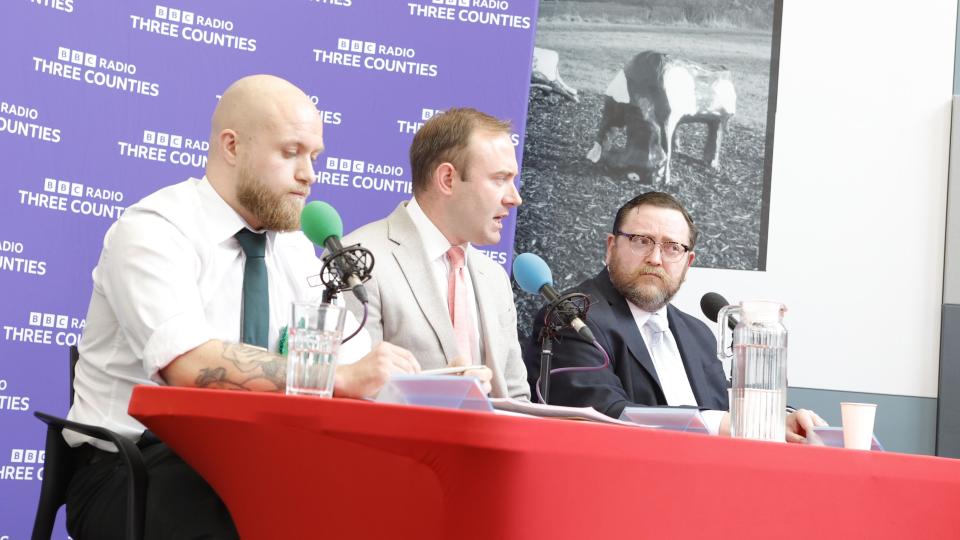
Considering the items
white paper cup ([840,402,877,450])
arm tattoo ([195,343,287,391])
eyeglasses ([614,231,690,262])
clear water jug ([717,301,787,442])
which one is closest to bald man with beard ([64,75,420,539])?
arm tattoo ([195,343,287,391])

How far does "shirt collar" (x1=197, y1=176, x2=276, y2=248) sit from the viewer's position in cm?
240

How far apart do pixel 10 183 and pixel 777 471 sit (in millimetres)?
2967

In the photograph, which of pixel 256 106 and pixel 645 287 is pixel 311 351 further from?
pixel 645 287

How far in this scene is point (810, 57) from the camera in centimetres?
471

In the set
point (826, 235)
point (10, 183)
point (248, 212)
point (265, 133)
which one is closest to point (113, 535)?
point (248, 212)

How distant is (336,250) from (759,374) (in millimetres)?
791

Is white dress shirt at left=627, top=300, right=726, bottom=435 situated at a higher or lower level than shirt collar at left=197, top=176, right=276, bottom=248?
lower

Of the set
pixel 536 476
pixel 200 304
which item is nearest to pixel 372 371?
pixel 536 476

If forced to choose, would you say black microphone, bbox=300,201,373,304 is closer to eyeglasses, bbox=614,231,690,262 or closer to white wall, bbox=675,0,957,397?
eyeglasses, bbox=614,231,690,262

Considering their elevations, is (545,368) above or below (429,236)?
below

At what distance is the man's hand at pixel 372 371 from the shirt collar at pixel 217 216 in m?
0.71

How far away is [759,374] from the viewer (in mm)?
1875

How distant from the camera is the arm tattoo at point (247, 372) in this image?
1.91 m

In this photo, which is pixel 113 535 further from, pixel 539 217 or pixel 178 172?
pixel 539 217
